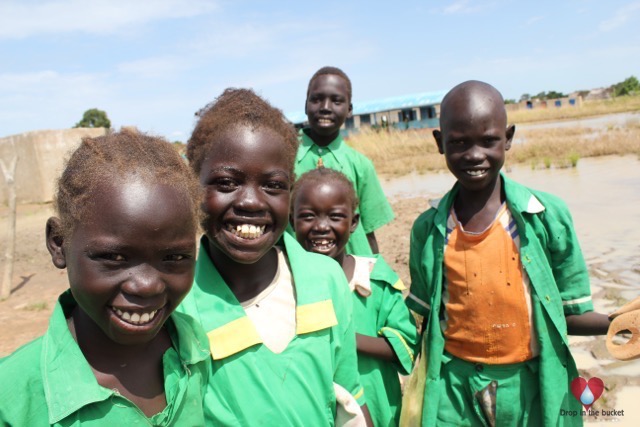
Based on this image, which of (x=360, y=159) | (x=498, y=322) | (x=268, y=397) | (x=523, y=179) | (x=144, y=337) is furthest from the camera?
(x=523, y=179)

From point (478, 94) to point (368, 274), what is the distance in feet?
2.73

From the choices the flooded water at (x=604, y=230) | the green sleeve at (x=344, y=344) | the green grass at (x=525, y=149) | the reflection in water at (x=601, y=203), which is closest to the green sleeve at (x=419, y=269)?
the green sleeve at (x=344, y=344)

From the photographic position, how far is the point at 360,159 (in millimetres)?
3646

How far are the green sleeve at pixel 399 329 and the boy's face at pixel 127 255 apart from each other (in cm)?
115

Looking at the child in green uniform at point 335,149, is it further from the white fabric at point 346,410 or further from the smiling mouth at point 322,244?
the white fabric at point 346,410

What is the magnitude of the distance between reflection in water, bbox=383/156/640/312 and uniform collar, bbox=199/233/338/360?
375cm

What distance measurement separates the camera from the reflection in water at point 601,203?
5.20 m

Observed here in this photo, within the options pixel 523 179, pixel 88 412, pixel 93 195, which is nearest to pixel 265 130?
pixel 93 195

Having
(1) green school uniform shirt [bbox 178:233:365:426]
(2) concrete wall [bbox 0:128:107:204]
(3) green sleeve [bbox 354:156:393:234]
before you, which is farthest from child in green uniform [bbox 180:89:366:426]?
(2) concrete wall [bbox 0:128:107:204]

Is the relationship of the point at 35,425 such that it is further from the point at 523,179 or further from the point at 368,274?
the point at 523,179

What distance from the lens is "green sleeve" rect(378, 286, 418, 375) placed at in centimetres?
214

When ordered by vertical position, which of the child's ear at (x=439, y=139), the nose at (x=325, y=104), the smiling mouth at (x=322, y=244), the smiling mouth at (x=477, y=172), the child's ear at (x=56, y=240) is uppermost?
the nose at (x=325, y=104)

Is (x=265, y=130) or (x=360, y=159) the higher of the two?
(x=265, y=130)

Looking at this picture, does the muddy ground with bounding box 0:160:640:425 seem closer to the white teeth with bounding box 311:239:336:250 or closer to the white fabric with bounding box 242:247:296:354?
the white teeth with bounding box 311:239:336:250
